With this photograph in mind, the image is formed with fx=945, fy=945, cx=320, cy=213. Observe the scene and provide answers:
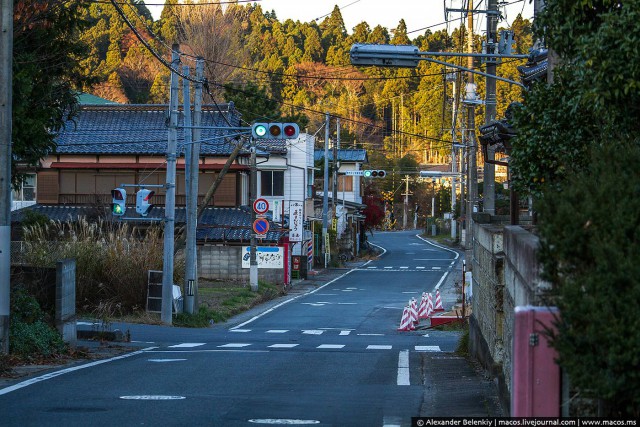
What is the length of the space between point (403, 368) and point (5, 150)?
7346mm

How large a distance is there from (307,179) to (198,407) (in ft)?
159

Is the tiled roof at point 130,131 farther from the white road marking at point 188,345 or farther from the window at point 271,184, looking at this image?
the white road marking at point 188,345

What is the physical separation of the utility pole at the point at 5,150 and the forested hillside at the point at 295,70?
51825mm

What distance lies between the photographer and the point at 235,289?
42.2m

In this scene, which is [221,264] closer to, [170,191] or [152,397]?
[170,191]

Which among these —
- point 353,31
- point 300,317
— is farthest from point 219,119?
point 353,31

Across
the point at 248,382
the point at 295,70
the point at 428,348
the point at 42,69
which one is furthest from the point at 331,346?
the point at 295,70

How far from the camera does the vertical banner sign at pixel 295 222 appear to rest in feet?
167

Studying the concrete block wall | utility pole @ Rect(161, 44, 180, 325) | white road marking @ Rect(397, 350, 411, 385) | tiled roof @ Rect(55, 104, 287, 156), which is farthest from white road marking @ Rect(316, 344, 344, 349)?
tiled roof @ Rect(55, 104, 287, 156)

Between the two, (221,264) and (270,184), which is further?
(270,184)

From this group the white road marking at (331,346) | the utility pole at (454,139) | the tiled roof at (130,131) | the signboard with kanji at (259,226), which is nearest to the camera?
the white road marking at (331,346)

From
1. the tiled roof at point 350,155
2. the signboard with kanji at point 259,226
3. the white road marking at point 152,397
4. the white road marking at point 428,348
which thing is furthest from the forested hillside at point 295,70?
the white road marking at point 152,397

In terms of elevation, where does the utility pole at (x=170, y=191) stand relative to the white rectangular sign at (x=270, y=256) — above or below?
above

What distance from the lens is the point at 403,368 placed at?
1595 centimetres
